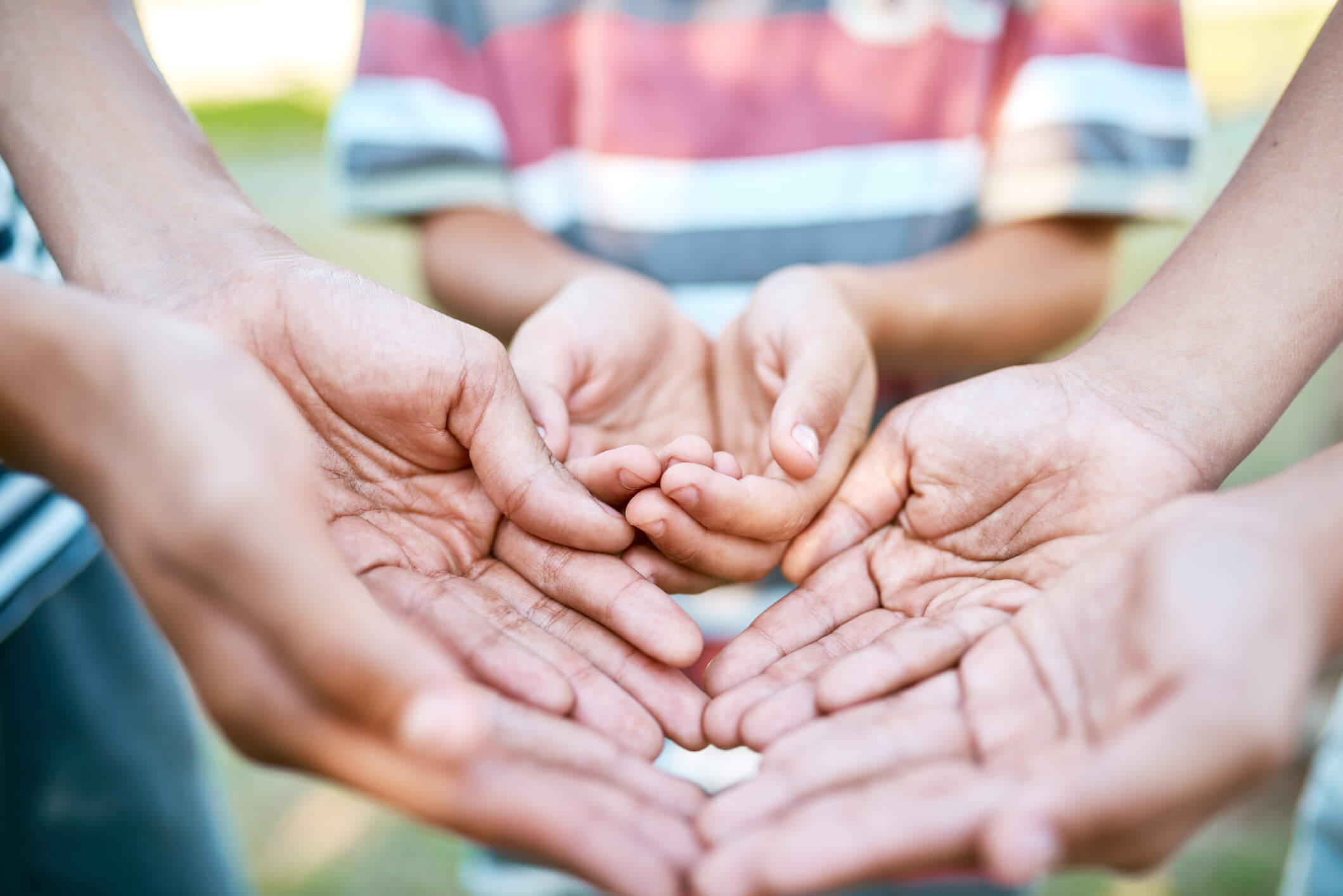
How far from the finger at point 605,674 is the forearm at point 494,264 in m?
0.77

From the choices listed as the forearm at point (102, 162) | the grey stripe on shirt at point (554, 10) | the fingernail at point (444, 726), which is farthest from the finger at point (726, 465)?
the grey stripe on shirt at point (554, 10)

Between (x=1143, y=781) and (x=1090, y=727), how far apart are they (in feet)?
0.43

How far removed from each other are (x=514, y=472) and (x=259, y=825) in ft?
6.55

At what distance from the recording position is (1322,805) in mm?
1182

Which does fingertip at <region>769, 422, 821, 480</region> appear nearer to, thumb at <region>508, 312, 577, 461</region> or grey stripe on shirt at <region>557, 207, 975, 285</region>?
thumb at <region>508, 312, 577, 461</region>

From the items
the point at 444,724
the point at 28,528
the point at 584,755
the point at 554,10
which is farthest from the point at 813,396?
the point at 28,528

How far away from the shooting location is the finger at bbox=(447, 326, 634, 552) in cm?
125

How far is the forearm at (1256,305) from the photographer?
127cm

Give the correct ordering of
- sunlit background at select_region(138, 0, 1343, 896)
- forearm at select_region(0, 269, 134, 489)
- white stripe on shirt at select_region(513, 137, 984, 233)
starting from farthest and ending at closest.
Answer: sunlit background at select_region(138, 0, 1343, 896) < white stripe on shirt at select_region(513, 137, 984, 233) < forearm at select_region(0, 269, 134, 489)

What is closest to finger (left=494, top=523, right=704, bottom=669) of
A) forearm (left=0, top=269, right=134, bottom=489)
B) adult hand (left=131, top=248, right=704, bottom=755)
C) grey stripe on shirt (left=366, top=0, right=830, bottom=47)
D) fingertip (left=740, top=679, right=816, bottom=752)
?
adult hand (left=131, top=248, right=704, bottom=755)

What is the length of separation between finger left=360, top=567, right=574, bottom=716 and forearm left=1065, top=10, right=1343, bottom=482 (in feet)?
3.01

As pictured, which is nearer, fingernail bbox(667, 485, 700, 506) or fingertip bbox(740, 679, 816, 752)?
fingertip bbox(740, 679, 816, 752)

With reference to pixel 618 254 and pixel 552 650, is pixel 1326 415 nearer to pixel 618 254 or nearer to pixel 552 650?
pixel 618 254

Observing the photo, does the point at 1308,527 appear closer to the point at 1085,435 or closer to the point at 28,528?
the point at 1085,435
